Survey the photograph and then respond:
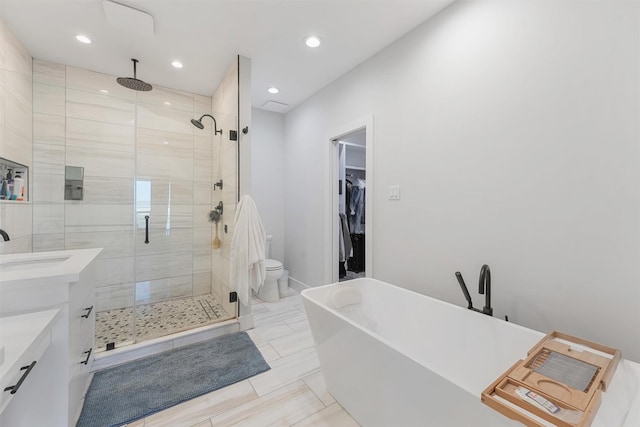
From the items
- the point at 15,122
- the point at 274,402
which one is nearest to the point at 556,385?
the point at 274,402

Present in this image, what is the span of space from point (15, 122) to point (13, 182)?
→ 1.65 ft

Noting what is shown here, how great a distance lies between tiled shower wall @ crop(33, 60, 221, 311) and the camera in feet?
8.42

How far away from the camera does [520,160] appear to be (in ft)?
4.96

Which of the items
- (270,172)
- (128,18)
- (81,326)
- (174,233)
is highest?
(128,18)

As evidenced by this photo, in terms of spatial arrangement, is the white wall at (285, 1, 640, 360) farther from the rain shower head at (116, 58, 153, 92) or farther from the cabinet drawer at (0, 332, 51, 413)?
the rain shower head at (116, 58, 153, 92)

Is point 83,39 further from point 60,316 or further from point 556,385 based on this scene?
point 556,385

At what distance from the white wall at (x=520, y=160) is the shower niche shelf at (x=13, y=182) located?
3039 mm

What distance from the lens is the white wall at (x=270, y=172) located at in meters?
3.74

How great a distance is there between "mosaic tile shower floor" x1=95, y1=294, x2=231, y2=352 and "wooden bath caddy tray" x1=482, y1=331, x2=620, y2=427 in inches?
95.2

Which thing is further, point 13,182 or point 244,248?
point 244,248

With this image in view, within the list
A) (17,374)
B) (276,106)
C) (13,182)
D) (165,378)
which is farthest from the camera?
(276,106)

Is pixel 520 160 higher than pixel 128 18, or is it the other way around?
pixel 128 18

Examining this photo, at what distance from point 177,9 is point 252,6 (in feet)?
1.82

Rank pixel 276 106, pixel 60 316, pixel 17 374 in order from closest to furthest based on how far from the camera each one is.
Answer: pixel 17 374 < pixel 60 316 < pixel 276 106
